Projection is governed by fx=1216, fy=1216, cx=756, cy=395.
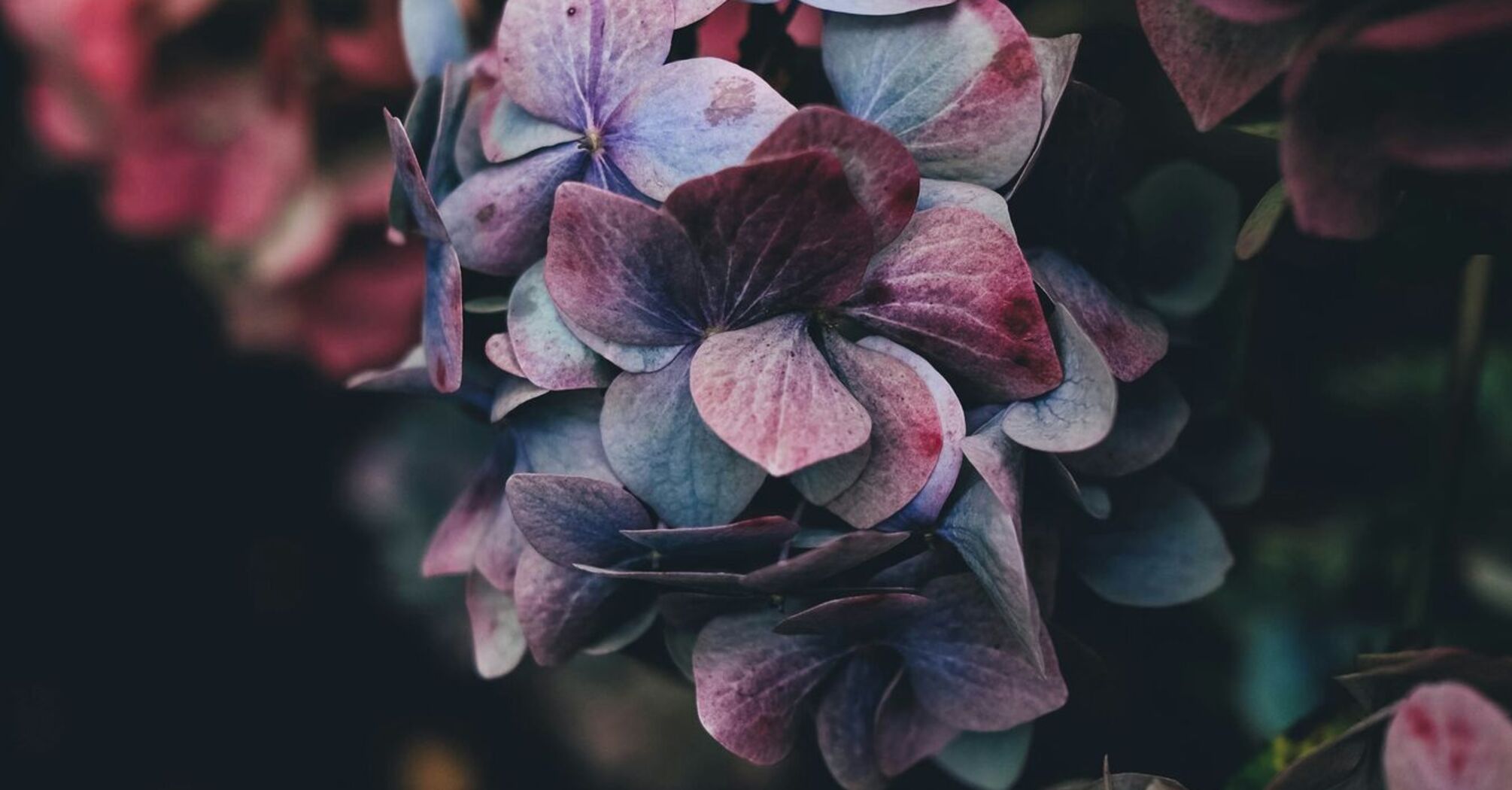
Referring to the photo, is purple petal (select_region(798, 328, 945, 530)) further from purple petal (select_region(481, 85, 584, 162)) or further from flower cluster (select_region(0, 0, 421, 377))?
flower cluster (select_region(0, 0, 421, 377))

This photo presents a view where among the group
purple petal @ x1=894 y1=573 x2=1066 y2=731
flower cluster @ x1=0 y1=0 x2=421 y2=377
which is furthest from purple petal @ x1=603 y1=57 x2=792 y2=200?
flower cluster @ x1=0 y1=0 x2=421 y2=377

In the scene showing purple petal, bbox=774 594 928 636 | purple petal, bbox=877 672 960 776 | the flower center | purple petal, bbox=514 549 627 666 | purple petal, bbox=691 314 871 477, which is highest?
the flower center

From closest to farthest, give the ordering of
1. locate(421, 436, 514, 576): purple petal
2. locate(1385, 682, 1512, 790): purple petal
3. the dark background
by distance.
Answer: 1. locate(1385, 682, 1512, 790): purple petal
2. locate(421, 436, 514, 576): purple petal
3. the dark background

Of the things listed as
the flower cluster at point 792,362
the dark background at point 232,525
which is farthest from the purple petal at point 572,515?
the dark background at point 232,525

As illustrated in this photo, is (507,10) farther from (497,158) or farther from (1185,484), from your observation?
(1185,484)

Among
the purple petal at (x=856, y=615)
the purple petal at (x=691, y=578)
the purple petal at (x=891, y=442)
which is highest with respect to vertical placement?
the purple petal at (x=891, y=442)

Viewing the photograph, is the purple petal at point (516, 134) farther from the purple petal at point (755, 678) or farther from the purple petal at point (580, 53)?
the purple petal at point (755, 678)
